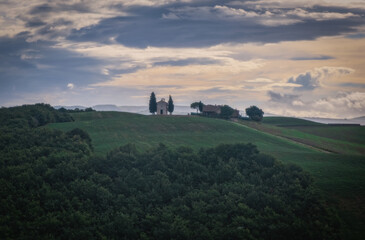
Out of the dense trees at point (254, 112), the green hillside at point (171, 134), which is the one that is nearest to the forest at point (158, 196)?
the green hillside at point (171, 134)

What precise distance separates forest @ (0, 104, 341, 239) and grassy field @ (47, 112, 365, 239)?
478 cm

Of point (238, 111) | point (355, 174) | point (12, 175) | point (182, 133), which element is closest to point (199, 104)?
point (238, 111)

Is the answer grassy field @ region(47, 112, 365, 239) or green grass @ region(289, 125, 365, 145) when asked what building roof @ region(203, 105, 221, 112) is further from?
green grass @ region(289, 125, 365, 145)

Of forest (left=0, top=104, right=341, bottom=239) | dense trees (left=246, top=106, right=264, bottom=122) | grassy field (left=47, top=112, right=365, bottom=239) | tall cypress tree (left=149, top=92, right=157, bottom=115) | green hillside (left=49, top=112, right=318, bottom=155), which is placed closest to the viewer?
forest (left=0, top=104, right=341, bottom=239)

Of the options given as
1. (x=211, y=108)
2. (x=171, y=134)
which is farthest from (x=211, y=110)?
(x=171, y=134)

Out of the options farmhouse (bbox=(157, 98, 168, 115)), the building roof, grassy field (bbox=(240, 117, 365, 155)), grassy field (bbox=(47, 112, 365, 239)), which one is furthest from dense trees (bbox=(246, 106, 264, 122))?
farmhouse (bbox=(157, 98, 168, 115))

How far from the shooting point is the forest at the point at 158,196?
26.1 metres

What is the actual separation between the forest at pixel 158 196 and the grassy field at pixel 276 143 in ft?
15.7

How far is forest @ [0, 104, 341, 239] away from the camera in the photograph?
26.1 m

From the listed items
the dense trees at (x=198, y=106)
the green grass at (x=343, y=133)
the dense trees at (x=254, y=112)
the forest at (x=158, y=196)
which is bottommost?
the forest at (x=158, y=196)

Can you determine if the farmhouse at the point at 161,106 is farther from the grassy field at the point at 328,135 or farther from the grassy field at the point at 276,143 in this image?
the grassy field at the point at 328,135

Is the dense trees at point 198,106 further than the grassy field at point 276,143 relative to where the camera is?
Yes

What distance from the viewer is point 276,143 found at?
7125 centimetres

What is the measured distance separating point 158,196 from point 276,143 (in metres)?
47.8
